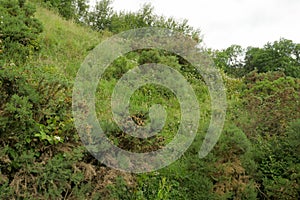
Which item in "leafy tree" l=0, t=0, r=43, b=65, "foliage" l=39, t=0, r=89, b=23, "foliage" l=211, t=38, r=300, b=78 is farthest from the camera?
"foliage" l=211, t=38, r=300, b=78

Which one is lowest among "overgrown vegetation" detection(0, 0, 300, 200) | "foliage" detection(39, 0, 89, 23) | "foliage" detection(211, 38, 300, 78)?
"overgrown vegetation" detection(0, 0, 300, 200)

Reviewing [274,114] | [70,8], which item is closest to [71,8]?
[70,8]

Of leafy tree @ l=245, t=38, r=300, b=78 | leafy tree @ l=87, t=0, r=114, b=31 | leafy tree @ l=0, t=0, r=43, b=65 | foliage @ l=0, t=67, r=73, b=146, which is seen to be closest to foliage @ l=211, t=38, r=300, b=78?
leafy tree @ l=245, t=38, r=300, b=78

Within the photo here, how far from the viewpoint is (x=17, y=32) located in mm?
6828

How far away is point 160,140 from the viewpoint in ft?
14.0

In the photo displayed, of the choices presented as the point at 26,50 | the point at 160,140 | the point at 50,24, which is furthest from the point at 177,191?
the point at 50,24

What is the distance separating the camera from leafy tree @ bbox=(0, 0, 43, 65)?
6625 millimetres

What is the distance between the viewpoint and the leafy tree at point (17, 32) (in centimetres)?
662

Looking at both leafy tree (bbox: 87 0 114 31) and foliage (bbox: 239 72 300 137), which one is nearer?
foliage (bbox: 239 72 300 137)

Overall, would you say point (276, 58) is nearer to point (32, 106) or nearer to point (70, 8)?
point (70, 8)

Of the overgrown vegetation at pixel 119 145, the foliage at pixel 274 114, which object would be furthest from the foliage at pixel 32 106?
the foliage at pixel 274 114

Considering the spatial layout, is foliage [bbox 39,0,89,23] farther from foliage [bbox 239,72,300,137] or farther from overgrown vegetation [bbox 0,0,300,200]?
foliage [bbox 239,72,300,137]

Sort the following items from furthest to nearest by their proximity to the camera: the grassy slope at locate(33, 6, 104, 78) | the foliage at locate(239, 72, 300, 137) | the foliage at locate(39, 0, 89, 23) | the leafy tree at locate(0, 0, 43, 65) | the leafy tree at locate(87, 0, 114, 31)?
the leafy tree at locate(87, 0, 114, 31)
the foliage at locate(39, 0, 89, 23)
the grassy slope at locate(33, 6, 104, 78)
the leafy tree at locate(0, 0, 43, 65)
the foliage at locate(239, 72, 300, 137)

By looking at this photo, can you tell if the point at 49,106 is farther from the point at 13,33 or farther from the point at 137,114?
the point at 13,33
